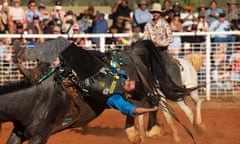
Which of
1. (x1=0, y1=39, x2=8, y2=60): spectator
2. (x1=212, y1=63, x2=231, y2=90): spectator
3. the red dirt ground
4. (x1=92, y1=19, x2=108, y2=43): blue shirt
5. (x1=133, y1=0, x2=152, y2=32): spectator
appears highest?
(x1=133, y1=0, x2=152, y2=32): spectator

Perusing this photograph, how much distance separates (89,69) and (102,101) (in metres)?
0.38

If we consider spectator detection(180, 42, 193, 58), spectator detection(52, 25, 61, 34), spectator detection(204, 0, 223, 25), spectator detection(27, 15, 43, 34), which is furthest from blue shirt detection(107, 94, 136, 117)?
spectator detection(204, 0, 223, 25)

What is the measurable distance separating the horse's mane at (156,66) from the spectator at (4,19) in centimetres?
663

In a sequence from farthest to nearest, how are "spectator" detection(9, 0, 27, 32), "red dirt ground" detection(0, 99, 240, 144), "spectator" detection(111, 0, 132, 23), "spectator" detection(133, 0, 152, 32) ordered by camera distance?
"spectator" detection(111, 0, 132, 23) → "spectator" detection(133, 0, 152, 32) → "spectator" detection(9, 0, 27, 32) → "red dirt ground" detection(0, 99, 240, 144)

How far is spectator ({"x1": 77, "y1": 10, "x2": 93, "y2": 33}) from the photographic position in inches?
576

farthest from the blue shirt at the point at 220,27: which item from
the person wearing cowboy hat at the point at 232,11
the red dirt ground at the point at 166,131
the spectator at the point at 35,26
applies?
the spectator at the point at 35,26

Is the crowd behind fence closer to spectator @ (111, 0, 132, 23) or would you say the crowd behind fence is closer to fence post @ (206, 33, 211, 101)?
fence post @ (206, 33, 211, 101)

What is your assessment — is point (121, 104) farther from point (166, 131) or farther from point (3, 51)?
point (3, 51)

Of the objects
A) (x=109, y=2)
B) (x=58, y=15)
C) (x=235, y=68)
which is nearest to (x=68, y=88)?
(x=235, y=68)

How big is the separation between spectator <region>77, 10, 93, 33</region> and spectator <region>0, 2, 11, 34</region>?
1703 mm

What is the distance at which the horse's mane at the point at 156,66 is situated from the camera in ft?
25.4

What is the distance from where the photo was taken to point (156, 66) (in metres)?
7.77

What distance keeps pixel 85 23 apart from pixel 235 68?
12.0 feet

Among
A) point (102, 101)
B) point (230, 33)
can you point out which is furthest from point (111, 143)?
point (230, 33)
